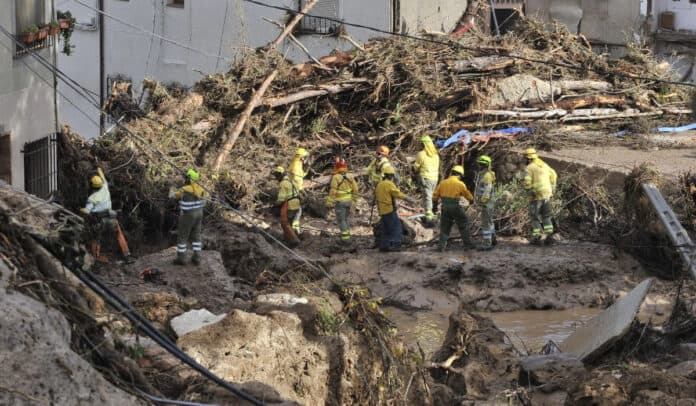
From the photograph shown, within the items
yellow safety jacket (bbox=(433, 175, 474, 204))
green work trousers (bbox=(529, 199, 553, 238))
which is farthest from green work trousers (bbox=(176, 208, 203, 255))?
green work trousers (bbox=(529, 199, 553, 238))

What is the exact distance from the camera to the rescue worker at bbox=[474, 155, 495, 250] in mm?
17062

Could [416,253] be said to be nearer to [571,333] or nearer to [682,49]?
[571,333]

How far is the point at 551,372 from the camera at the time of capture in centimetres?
1178

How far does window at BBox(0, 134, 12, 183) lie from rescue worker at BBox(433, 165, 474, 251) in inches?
252

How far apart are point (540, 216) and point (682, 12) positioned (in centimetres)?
1852

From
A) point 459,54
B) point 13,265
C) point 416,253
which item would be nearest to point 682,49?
point 459,54

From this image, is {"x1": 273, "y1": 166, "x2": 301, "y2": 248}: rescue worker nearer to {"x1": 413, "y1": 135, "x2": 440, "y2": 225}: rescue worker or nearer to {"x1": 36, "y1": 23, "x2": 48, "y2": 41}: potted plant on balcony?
{"x1": 413, "y1": 135, "x2": 440, "y2": 225}: rescue worker

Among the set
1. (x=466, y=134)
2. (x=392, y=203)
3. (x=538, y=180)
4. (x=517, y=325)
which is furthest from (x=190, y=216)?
(x=466, y=134)

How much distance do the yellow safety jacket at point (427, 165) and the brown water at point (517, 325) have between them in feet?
11.2

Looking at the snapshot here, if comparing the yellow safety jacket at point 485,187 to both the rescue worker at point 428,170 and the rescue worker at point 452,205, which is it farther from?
the rescue worker at point 428,170

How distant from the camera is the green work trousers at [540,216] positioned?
17.6 meters

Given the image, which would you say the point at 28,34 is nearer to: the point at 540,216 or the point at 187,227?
the point at 187,227

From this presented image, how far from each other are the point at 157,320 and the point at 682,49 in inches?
1083

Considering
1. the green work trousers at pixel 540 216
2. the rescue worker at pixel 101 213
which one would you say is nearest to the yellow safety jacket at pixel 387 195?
the green work trousers at pixel 540 216
